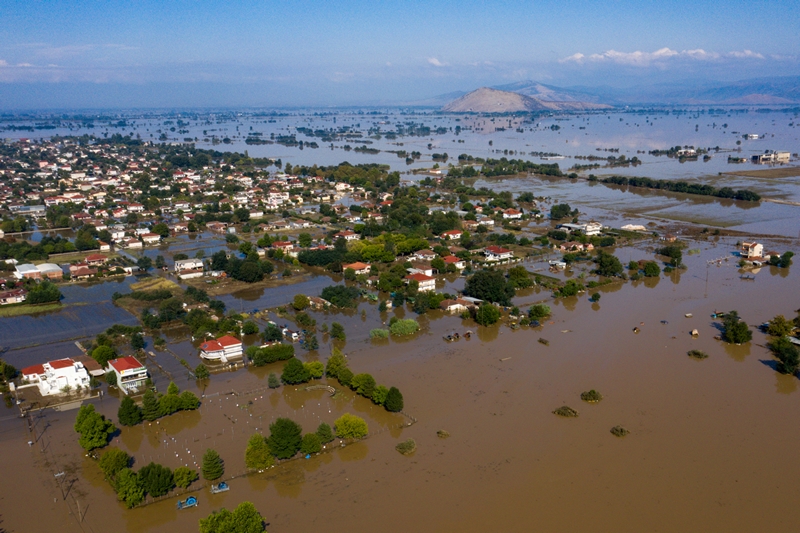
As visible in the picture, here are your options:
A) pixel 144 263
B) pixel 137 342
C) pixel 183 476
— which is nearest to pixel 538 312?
pixel 137 342

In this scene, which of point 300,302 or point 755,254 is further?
point 755,254

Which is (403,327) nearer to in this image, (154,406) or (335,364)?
(335,364)

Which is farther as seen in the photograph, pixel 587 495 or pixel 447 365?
pixel 447 365

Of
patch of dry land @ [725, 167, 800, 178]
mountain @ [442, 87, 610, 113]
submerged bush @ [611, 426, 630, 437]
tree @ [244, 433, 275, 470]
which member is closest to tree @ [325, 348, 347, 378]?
tree @ [244, 433, 275, 470]

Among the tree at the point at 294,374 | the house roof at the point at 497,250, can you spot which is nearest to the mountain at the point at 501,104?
the house roof at the point at 497,250

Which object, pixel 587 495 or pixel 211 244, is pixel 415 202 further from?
pixel 587 495

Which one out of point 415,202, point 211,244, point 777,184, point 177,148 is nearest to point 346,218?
point 415,202

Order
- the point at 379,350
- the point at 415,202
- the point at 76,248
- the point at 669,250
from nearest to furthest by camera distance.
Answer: the point at 379,350 → the point at 669,250 → the point at 76,248 → the point at 415,202

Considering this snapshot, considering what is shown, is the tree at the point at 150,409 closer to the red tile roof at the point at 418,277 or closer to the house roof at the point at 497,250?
the red tile roof at the point at 418,277

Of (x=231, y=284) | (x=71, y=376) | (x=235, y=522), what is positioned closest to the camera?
(x=235, y=522)
